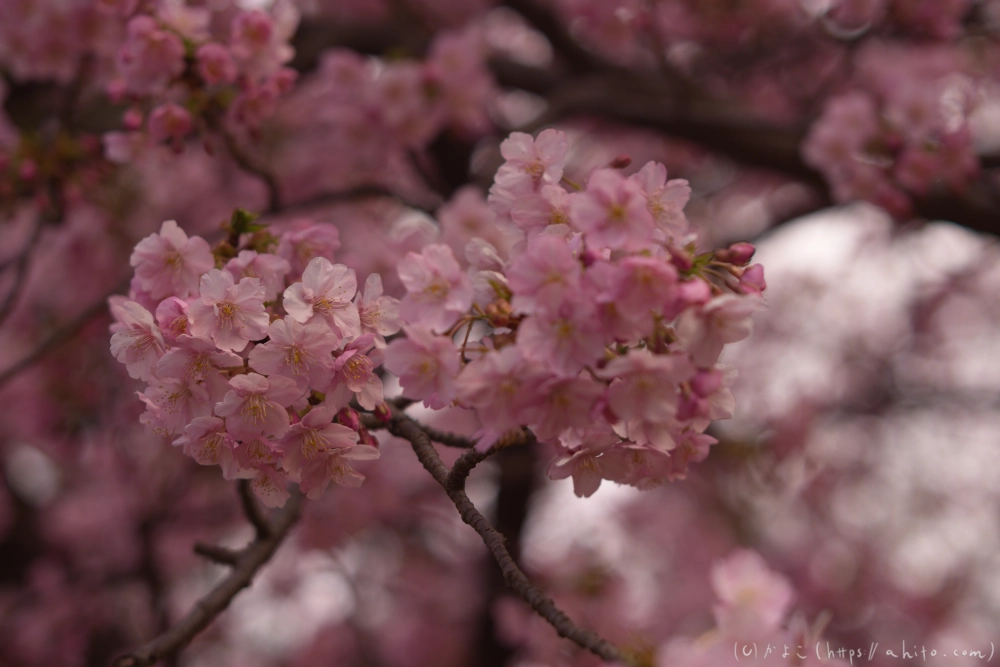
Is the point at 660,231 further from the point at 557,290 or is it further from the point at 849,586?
the point at 849,586

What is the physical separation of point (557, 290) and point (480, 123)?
2.44m

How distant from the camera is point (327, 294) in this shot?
1041 millimetres

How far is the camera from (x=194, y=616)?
1399mm

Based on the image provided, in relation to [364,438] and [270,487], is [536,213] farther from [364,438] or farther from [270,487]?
[270,487]

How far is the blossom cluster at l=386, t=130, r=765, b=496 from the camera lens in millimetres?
846

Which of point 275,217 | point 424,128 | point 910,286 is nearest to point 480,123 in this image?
point 424,128

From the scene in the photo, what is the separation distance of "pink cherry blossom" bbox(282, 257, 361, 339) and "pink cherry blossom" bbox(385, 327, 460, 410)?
0.34 feet

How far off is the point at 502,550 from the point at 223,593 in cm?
78

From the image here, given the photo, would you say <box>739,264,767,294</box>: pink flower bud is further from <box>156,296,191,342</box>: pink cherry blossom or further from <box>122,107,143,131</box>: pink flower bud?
<box>122,107,143,131</box>: pink flower bud

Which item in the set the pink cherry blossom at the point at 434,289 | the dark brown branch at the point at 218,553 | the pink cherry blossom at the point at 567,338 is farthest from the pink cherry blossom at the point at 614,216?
the dark brown branch at the point at 218,553

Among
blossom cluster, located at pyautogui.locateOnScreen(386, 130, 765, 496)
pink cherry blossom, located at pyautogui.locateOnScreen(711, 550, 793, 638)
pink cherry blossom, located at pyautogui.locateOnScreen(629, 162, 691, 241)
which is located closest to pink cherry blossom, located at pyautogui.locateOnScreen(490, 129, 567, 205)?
blossom cluster, located at pyautogui.locateOnScreen(386, 130, 765, 496)

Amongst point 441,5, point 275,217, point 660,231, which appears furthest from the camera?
point 441,5

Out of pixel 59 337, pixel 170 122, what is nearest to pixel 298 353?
pixel 170 122

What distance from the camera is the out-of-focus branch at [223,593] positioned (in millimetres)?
1290
